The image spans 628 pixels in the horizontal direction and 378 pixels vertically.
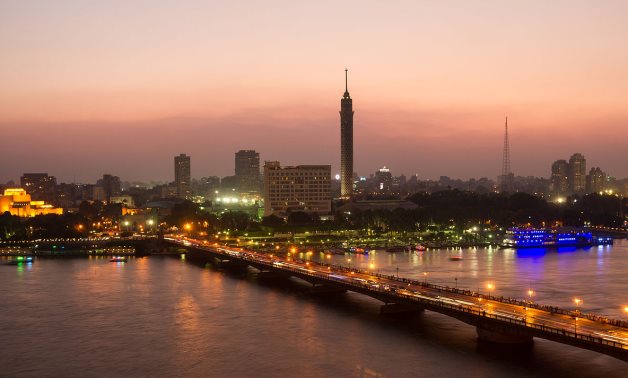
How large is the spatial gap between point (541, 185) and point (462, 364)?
14230 cm

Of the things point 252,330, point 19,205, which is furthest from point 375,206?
point 252,330

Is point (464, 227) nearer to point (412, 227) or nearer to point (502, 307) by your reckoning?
point (412, 227)

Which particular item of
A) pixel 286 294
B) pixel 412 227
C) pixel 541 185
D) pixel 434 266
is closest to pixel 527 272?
pixel 434 266

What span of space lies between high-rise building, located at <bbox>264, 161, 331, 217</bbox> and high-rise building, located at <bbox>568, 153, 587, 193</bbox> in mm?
80667

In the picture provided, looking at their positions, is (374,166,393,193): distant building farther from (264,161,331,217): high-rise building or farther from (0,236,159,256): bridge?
(0,236,159,256): bridge

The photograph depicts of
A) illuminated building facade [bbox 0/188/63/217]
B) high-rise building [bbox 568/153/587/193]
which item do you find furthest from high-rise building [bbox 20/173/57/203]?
high-rise building [bbox 568/153/587/193]

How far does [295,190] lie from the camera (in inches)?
2447

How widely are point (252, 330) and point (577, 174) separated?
4823 inches

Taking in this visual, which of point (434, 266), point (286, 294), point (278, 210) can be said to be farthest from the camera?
point (278, 210)

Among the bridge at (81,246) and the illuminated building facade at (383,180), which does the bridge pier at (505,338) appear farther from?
the illuminated building facade at (383,180)

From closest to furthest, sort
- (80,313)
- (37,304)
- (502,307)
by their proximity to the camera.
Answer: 1. (502,307)
2. (80,313)
3. (37,304)

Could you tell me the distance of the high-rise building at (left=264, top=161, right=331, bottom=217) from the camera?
203 feet

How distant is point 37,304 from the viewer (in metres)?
22.5

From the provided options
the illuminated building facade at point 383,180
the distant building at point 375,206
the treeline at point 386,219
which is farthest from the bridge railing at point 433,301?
the illuminated building facade at point 383,180
